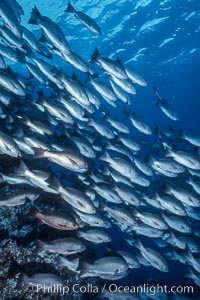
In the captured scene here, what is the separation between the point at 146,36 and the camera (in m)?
23.9

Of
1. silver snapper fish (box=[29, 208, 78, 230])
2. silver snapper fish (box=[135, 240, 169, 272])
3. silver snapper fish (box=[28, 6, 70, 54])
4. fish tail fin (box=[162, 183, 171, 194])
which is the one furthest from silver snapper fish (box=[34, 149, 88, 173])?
fish tail fin (box=[162, 183, 171, 194])

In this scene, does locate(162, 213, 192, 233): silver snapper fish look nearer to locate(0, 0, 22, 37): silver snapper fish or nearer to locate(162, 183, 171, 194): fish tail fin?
locate(162, 183, 171, 194): fish tail fin

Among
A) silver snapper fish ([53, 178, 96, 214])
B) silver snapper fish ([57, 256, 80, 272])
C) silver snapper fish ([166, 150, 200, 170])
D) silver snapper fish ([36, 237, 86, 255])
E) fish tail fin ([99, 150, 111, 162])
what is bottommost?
silver snapper fish ([57, 256, 80, 272])

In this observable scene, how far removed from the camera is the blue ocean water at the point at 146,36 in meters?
19.1

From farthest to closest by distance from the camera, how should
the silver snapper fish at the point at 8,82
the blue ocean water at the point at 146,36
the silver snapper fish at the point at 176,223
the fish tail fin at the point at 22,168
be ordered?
the blue ocean water at the point at 146,36
the silver snapper fish at the point at 176,223
the silver snapper fish at the point at 8,82
the fish tail fin at the point at 22,168

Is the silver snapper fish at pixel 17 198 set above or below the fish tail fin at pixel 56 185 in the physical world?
below

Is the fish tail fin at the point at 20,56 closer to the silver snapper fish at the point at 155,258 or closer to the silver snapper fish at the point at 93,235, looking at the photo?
the silver snapper fish at the point at 93,235

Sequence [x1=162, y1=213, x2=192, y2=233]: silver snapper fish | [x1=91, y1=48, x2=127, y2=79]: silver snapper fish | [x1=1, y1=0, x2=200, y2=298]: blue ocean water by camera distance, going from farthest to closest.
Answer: [x1=1, y1=0, x2=200, y2=298]: blue ocean water < [x1=162, y1=213, x2=192, y2=233]: silver snapper fish < [x1=91, y1=48, x2=127, y2=79]: silver snapper fish

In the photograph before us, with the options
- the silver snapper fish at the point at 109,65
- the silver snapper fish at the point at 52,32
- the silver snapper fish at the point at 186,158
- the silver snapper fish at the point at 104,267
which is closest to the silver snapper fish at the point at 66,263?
the silver snapper fish at the point at 104,267

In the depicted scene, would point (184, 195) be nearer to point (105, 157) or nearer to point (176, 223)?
point (176, 223)

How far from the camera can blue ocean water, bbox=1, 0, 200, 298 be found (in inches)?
752

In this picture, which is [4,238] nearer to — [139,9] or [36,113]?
[36,113]

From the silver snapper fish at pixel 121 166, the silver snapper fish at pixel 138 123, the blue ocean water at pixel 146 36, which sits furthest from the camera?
the blue ocean water at pixel 146 36

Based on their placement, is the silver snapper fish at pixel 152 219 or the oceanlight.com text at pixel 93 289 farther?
the silver snapper fish at pixel 152 219
